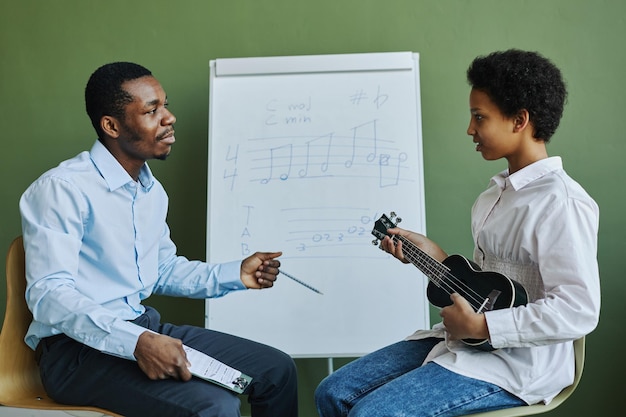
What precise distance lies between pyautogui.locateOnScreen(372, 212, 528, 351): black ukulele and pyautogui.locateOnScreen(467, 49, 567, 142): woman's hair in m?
Answer: 0.39

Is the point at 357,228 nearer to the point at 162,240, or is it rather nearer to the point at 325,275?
the point at 325,275

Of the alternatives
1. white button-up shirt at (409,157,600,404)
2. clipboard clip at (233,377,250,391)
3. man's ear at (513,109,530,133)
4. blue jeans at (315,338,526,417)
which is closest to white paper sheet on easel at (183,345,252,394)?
clipboard clip at (233,377,250,391)

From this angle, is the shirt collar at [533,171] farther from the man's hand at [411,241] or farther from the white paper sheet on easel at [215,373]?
the white paper sheet on easel at [215,373]

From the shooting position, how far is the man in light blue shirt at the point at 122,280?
1.62 metres

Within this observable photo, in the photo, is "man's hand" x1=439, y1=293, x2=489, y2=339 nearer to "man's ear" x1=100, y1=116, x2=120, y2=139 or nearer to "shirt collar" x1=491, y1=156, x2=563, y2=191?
"shirt collar" x1=491, y1=156, x2=563, y2=191

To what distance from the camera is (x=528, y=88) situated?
1708mm

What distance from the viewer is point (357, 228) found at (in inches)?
100

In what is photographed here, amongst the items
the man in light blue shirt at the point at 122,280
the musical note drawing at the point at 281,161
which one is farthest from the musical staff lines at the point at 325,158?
the man in light blue shirt at the point at 122,280

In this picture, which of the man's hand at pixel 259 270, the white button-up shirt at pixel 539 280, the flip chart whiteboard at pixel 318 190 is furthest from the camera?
the flip chart whiteboard at pixel 318 190

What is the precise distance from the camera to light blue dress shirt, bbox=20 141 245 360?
5.34ft

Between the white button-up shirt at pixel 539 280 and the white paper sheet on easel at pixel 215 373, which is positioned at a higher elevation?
the white button-up shirt at pixel 539 280

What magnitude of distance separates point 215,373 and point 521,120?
985mm

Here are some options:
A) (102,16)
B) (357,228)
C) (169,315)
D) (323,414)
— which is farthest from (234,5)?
(323,414)

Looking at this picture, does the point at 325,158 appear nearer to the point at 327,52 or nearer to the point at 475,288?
the point at 327,52
